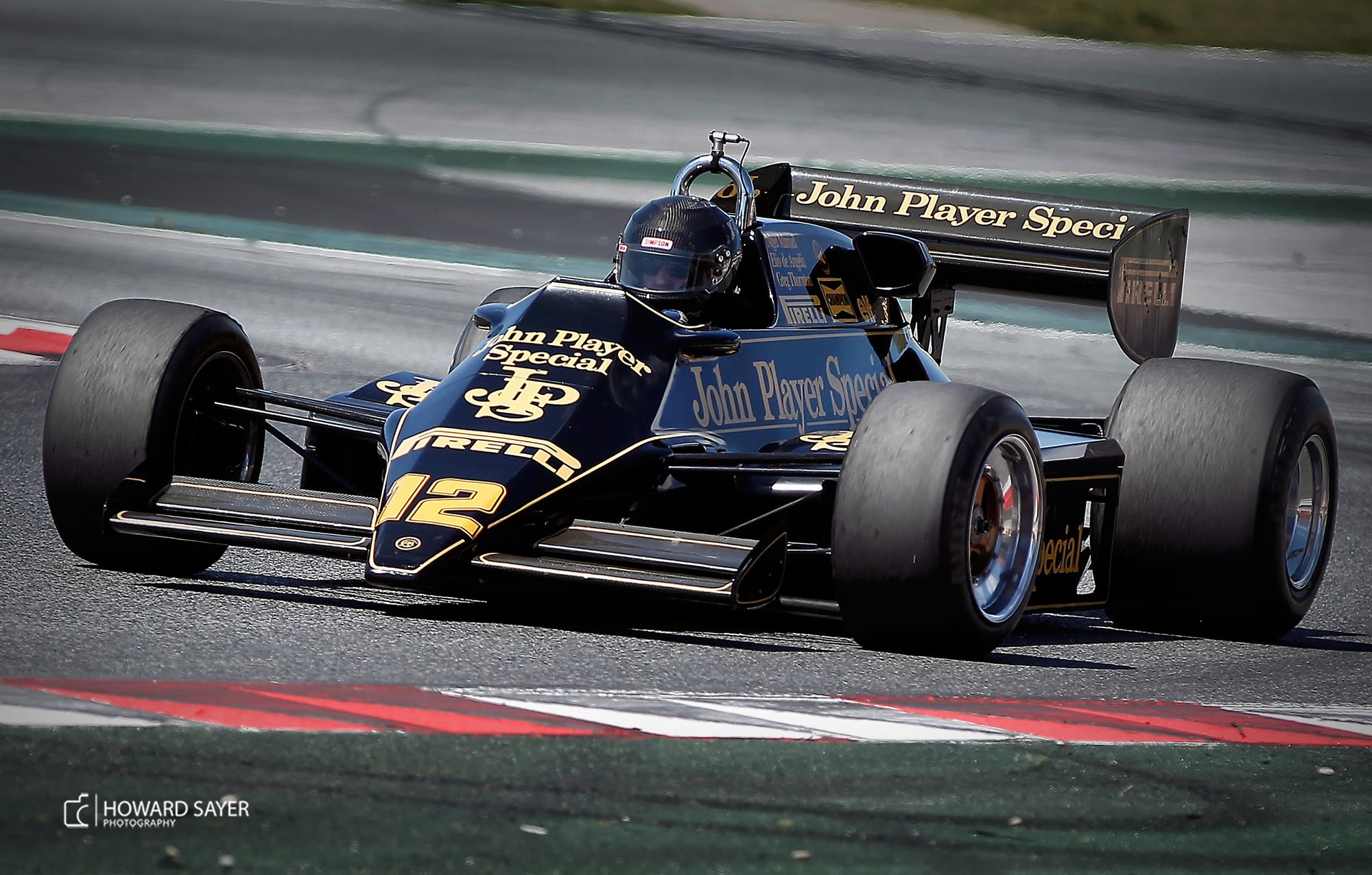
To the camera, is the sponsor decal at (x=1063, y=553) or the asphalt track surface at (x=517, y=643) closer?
the asphalt track surface at (x=517, y=643)

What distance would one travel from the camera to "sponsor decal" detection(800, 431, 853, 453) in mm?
7051

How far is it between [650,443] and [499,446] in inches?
22.2

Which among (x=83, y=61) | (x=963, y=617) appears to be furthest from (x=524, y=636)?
(x=83, y=61)

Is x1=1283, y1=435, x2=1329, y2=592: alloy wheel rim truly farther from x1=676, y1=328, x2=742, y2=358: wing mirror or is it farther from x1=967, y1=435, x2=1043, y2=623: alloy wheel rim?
x1=676, y1=328, x2=742, y2=358: wing mirror

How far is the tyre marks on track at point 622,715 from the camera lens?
176 inches

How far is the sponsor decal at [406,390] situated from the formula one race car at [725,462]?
0.12ft

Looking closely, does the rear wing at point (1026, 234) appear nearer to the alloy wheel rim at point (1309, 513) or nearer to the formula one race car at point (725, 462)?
the formula one race car at point (725, 462)

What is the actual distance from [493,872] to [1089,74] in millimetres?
18725

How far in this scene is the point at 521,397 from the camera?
20.7 feet

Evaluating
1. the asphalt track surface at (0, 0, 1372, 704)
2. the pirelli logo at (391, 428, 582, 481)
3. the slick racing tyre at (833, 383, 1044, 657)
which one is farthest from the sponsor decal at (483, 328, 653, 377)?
the slick racing tyre at (833, 383, 1044, 657)

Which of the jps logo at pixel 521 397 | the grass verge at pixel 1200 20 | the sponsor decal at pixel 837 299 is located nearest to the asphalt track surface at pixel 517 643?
the jps logo at pixel 521 397

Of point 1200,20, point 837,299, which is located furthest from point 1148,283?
point 1200,20

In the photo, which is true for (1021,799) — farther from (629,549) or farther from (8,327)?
(8,327)

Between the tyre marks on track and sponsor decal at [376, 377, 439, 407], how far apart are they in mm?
2374
